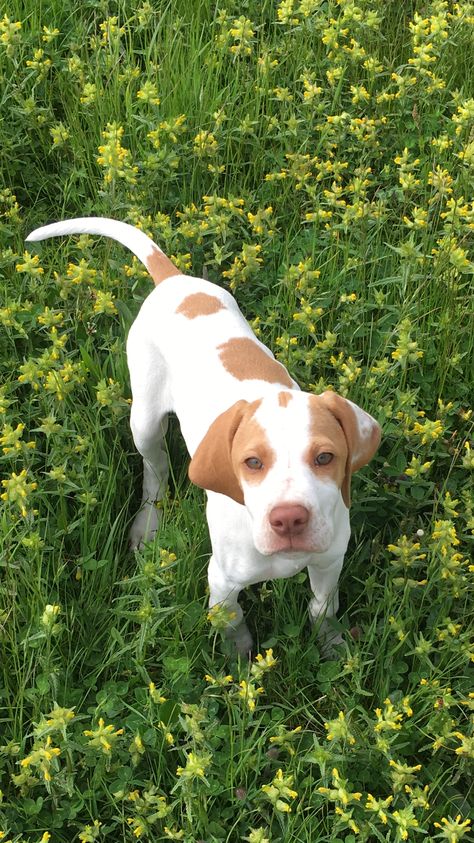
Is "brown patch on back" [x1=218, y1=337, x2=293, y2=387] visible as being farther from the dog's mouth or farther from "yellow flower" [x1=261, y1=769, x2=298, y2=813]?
"yellow flower" [x1=261, y1=769, x2=298, y2=813]

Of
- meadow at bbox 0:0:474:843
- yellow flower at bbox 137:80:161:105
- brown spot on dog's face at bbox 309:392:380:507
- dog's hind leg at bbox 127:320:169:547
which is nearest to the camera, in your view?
brown spot on dog's face at bbox 309:392:380:507

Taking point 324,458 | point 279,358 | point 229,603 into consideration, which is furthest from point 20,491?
point 279,358

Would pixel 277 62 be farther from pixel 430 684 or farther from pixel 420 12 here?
pixel 430 684

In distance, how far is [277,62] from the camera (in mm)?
4754

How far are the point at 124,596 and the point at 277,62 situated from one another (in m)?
2.91

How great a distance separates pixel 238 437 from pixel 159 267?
1147 millimetres

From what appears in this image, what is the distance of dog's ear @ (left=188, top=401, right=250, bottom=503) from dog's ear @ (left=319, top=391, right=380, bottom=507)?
Answer: 25 cm

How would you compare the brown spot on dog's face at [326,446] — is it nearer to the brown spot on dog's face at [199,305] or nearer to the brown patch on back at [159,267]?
the brown spot on dog's face at [199,305]

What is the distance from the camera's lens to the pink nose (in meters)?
2.46

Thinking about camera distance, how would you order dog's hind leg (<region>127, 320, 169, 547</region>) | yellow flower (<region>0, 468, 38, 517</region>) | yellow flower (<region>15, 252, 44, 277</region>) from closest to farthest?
1. yellow flower (<region>0, 468, 38, 517</region>)
2. dog's hind leg (<region>127, 320, 169, 547</region>)
3. yellow flower (<region>15, 252, 44, 277</region>)

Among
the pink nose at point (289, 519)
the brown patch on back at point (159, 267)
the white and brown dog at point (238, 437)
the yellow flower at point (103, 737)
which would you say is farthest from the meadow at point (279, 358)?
the pink nose at point (289, 519)

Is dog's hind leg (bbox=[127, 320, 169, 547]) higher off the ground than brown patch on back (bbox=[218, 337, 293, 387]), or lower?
lower

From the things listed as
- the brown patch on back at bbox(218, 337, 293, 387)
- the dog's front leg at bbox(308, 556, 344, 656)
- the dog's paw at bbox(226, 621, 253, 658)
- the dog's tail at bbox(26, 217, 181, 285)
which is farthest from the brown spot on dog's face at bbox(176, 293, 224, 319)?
the dog's paw at bbox(226, 621, 253, 658)

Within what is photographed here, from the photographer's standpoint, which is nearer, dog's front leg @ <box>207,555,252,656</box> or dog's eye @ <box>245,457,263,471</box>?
dog's eye @ <box>245,457,263,471</box>
